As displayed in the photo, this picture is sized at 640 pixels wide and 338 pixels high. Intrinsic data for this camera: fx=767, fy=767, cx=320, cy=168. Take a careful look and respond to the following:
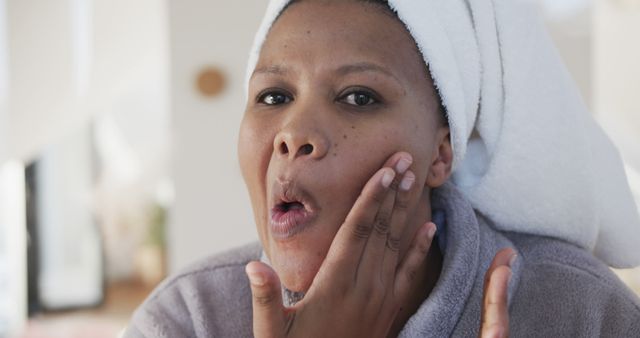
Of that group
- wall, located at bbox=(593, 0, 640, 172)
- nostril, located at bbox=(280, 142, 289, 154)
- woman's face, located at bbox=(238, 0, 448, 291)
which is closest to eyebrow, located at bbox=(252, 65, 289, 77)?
woman's face, located at bbox=(238, 0, 448, 291)

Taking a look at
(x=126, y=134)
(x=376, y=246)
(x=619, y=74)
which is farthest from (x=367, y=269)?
(x=126, y=134)

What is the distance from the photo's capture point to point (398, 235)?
0.90 meters

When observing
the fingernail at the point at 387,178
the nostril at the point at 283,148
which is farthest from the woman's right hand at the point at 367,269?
the nostril at the point at 283,148

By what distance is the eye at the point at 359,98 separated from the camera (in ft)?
3.08

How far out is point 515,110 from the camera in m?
1.00

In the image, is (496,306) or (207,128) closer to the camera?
(496,306)

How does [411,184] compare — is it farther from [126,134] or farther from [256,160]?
[126,134]

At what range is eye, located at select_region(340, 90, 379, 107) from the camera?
3.08ft

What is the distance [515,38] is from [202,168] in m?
1.48

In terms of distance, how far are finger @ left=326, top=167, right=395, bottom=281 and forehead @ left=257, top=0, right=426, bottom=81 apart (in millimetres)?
167

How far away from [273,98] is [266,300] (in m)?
0.34

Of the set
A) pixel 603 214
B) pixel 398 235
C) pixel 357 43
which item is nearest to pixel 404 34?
pixel 357 43

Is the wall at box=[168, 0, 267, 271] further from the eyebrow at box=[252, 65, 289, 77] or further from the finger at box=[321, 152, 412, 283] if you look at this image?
the finger at box=[321, 152, 412, 283]

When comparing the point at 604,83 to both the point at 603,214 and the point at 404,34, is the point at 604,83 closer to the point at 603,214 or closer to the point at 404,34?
the point at 603,214
